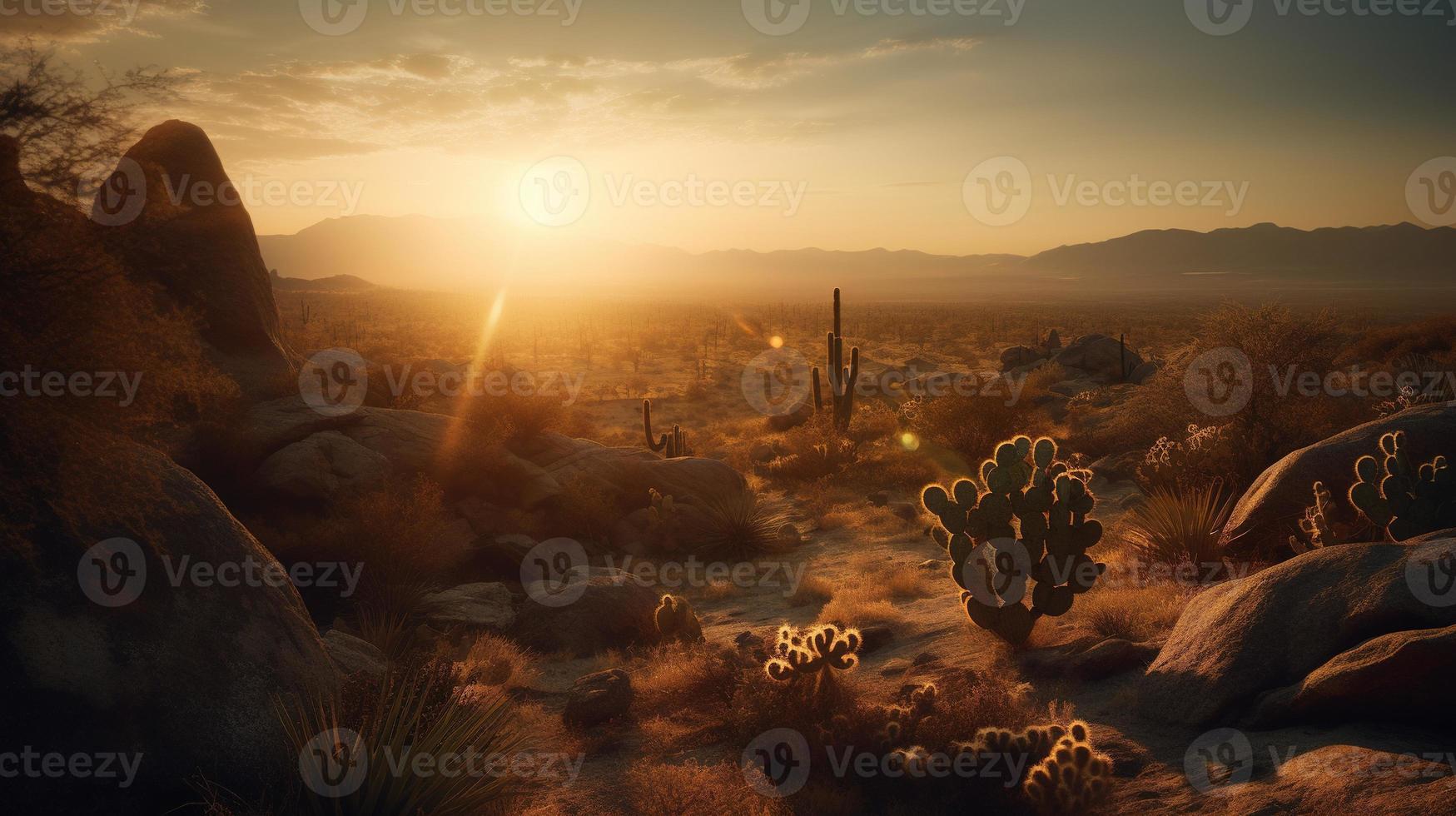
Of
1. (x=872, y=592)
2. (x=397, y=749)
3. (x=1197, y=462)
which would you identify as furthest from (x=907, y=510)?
(x=397, y=749)

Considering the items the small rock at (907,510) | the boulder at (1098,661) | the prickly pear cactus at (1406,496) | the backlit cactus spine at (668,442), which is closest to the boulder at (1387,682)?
the boulder at (1098,661)

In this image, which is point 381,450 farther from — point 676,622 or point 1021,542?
point 1021,542

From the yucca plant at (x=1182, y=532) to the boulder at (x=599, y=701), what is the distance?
6.23 meters

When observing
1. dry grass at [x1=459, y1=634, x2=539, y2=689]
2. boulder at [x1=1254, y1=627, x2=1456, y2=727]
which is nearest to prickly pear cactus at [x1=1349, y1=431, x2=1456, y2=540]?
boulder at [x1=1254, y1=627, x2=1456, y2=727]

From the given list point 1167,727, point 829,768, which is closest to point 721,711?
point 829,768

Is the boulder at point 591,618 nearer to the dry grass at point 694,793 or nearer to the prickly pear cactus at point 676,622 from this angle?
the prickly pear cactus at point 676,622

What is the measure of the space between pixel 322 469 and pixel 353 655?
467 centimetres

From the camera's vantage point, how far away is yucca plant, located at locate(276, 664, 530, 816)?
177 inches

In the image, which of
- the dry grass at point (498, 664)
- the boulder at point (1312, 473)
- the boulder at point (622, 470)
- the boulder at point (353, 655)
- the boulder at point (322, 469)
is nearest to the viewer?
the boulder at point (353, 655)

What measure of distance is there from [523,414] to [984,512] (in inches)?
404

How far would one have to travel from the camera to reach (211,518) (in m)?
5.56

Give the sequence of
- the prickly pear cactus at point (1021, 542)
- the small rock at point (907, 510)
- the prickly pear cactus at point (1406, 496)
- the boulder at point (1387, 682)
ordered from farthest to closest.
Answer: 1. the small rock at point (907, 510)
2. the prickly pear cactus at point (1021, 542)
3. the prickly pear cactus at point (1406, 496)
4. the boulder at point (1387, 682)

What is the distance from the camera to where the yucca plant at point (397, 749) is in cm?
448

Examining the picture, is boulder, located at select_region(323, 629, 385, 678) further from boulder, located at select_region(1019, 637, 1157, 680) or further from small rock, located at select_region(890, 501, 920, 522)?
small rock, located at select_region(890, 501, 920, 522)
